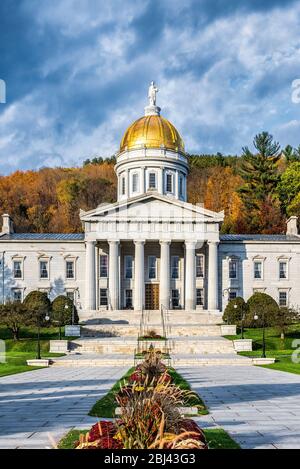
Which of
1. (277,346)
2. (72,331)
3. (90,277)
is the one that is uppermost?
(90,277)

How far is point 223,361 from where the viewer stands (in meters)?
31.6

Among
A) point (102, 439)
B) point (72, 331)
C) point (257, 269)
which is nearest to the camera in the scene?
point (102, 439)

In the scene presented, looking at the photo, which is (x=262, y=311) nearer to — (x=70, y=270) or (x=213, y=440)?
(x=70, y=270)

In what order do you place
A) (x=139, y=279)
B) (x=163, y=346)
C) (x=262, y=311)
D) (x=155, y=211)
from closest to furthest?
(x=163, y=346) < (x=262, y=311) < (x=139, y=279) < (x=155, y=211)

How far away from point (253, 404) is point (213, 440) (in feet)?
19.1

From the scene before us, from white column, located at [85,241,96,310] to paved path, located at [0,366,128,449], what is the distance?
2801cm

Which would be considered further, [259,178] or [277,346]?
[259,178]

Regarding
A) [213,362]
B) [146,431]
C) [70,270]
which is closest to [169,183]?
[70,270]

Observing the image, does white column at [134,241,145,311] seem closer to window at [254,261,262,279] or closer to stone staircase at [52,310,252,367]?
stone staircase at [52,310,252,367]

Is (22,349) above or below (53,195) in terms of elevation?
below

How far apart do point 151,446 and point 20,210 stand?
90575 mm

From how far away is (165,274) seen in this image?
5612 cm

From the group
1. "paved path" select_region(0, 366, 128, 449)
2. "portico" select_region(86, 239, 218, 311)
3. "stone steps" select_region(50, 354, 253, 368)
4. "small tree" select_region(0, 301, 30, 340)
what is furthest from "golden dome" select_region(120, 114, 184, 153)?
"paved path" select_region(0, 366, 128, 449)

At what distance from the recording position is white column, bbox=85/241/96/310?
55.7 m
